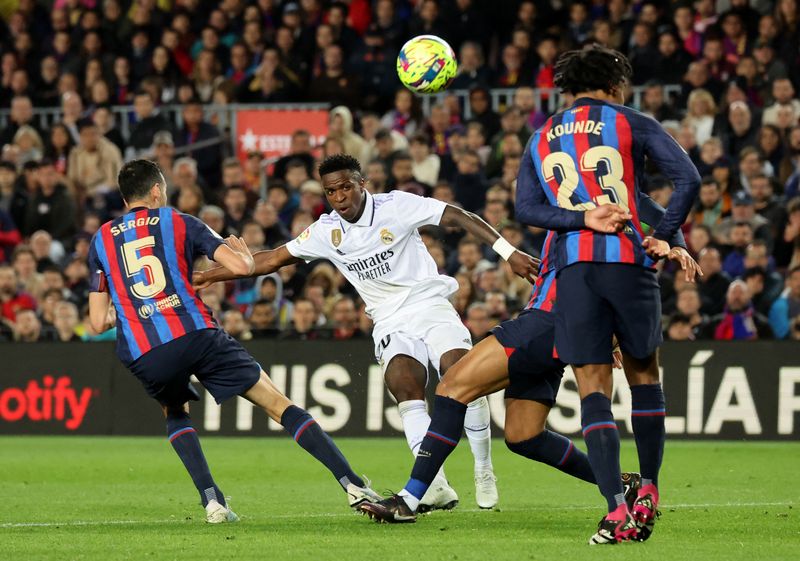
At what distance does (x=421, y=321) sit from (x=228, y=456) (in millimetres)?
4858

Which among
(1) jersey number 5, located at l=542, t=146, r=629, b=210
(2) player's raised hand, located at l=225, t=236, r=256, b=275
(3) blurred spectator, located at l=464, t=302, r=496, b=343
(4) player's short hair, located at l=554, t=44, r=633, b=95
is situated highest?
(4) player's short hair, located at l=554, t=44, r=633, b=95

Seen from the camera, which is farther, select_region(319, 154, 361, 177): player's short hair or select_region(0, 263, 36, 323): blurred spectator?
select_region(0, 263, 36, 323): blurred spectator

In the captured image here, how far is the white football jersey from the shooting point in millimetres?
8297

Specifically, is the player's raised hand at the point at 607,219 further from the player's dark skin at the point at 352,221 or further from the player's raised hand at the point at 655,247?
the player's dark skin at the point at 352,221

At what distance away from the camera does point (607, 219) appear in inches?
248

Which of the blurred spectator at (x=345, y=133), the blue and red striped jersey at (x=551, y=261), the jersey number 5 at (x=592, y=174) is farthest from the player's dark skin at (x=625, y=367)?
the blurred spectator at (x=345, y=133)

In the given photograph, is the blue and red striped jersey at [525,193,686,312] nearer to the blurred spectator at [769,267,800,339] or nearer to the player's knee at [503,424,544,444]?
the player's knee at [503,424,544,444]

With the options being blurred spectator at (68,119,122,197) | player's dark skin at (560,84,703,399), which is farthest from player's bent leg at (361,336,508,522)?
blurred spectator at (68,119,122,197)

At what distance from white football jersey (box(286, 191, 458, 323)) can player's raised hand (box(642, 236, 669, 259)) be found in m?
2.10

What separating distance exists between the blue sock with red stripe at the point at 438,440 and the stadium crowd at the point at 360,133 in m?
6.86

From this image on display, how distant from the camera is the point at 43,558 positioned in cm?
626

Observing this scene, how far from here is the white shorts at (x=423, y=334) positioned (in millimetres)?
8266

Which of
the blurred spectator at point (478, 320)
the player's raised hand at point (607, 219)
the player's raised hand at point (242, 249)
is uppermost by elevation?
the player's raised hand at point (607, 219)

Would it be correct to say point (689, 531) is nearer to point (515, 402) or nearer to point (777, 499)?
point (515, 402)
